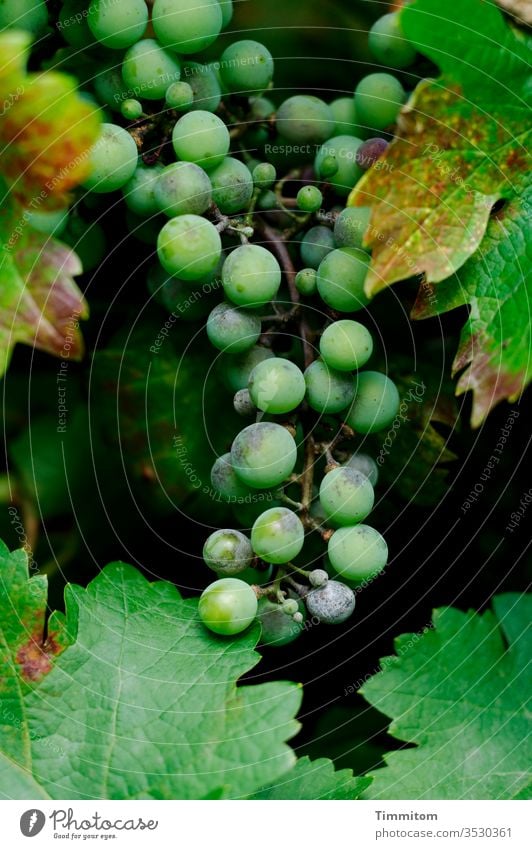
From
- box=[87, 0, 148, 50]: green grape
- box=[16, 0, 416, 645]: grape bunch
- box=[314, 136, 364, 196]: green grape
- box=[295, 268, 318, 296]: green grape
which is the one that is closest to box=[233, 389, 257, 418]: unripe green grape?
box=[16, 0, 416, 645]: grape bunch

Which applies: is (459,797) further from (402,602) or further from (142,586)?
(142,586)

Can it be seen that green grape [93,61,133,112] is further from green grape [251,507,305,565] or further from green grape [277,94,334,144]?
green grape [251,507,305,565]

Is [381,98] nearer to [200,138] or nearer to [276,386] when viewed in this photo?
[200,138]

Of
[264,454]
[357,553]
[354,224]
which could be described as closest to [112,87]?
[354,224]

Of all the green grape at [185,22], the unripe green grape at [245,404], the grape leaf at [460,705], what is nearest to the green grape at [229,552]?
the unripe green grape at [245,404]
